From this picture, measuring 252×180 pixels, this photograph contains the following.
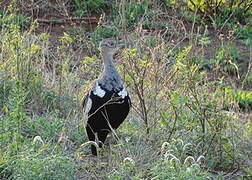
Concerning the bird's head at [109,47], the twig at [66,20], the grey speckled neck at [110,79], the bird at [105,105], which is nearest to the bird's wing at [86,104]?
the bird at [105,105]

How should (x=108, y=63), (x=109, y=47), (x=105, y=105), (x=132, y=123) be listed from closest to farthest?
(x=105, y=105) < (x=108, y=63) < (x=109, y=47) < (x=132, y=123)

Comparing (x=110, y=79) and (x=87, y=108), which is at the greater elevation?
(x=110, y=79)

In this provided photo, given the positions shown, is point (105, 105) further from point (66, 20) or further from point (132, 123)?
point (66, 20)

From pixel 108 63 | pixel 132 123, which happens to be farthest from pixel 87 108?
pixel 132 123

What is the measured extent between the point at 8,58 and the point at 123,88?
1957 millimetres

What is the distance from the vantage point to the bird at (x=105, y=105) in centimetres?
569

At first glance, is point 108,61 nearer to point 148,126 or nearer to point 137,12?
point 148,126

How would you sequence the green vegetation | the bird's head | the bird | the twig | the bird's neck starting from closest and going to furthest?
the green vegetation → the bird → the bird's neck → the bird's head → the twig

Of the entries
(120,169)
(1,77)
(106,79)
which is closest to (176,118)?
(106,79)

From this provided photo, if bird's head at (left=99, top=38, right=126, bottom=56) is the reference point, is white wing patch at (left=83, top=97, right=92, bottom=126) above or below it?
below

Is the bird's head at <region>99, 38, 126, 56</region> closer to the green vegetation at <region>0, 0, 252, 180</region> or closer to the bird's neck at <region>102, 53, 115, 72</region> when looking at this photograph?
the bird's neck at <region>102, 53, 115, 72</region>

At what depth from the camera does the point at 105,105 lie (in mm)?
5684

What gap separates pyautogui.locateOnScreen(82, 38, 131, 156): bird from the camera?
569 centimetres

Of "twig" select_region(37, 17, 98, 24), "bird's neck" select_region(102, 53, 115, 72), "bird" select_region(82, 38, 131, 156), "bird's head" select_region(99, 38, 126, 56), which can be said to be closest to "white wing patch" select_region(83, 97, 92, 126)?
"bird" select_region(82, 38, 131, 156)
